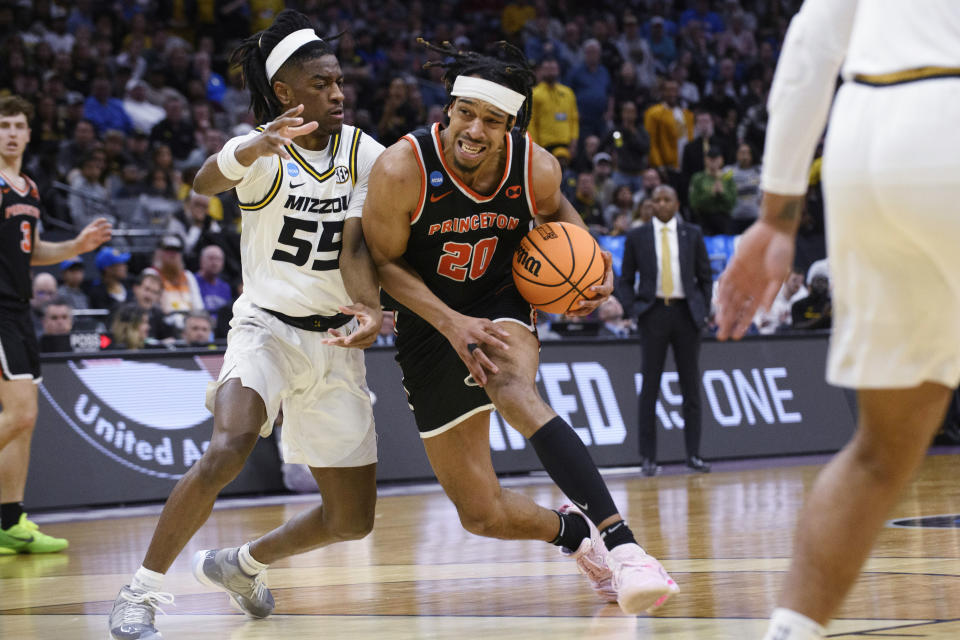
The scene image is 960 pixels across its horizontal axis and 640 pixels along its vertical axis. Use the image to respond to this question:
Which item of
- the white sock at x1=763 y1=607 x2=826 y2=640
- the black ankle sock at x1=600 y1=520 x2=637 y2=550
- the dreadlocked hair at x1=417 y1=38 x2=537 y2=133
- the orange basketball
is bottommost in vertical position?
the black ankle sock at x1=600 y1=520 x2=637 y2=550

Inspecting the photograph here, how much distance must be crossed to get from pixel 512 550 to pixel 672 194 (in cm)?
494

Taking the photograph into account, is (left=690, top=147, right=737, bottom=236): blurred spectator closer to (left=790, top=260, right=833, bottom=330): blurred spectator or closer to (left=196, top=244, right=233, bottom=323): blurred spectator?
(left=790, top=260, right=833, bottom=330): blurred spectator

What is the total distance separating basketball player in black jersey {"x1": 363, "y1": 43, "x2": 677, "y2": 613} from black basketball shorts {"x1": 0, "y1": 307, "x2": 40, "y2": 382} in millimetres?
3029

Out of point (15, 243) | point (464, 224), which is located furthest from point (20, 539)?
point (464, 224)

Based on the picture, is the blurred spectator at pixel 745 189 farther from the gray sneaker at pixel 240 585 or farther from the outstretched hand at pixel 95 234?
the gray sneaker at pixel 240 585

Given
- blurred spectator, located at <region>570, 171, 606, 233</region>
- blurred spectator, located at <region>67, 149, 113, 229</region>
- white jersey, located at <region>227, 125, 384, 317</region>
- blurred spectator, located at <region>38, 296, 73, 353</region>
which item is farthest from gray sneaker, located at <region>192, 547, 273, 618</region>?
blurred spectator, located at <region>570, 171, 606, 233</region>

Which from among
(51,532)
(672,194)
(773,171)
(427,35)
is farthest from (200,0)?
(773,171)

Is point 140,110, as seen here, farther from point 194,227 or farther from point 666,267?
point 666,267

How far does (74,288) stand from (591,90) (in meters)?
8.24

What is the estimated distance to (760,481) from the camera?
876 cm

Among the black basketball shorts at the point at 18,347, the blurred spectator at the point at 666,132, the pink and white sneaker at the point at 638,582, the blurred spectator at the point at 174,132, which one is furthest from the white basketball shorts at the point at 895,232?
the blurred spectator at the point at 666,132

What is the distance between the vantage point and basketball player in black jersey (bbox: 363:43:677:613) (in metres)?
4.26

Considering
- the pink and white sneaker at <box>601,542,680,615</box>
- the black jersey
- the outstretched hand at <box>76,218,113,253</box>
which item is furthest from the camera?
the black jersey

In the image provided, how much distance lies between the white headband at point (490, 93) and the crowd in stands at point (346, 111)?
569cm
